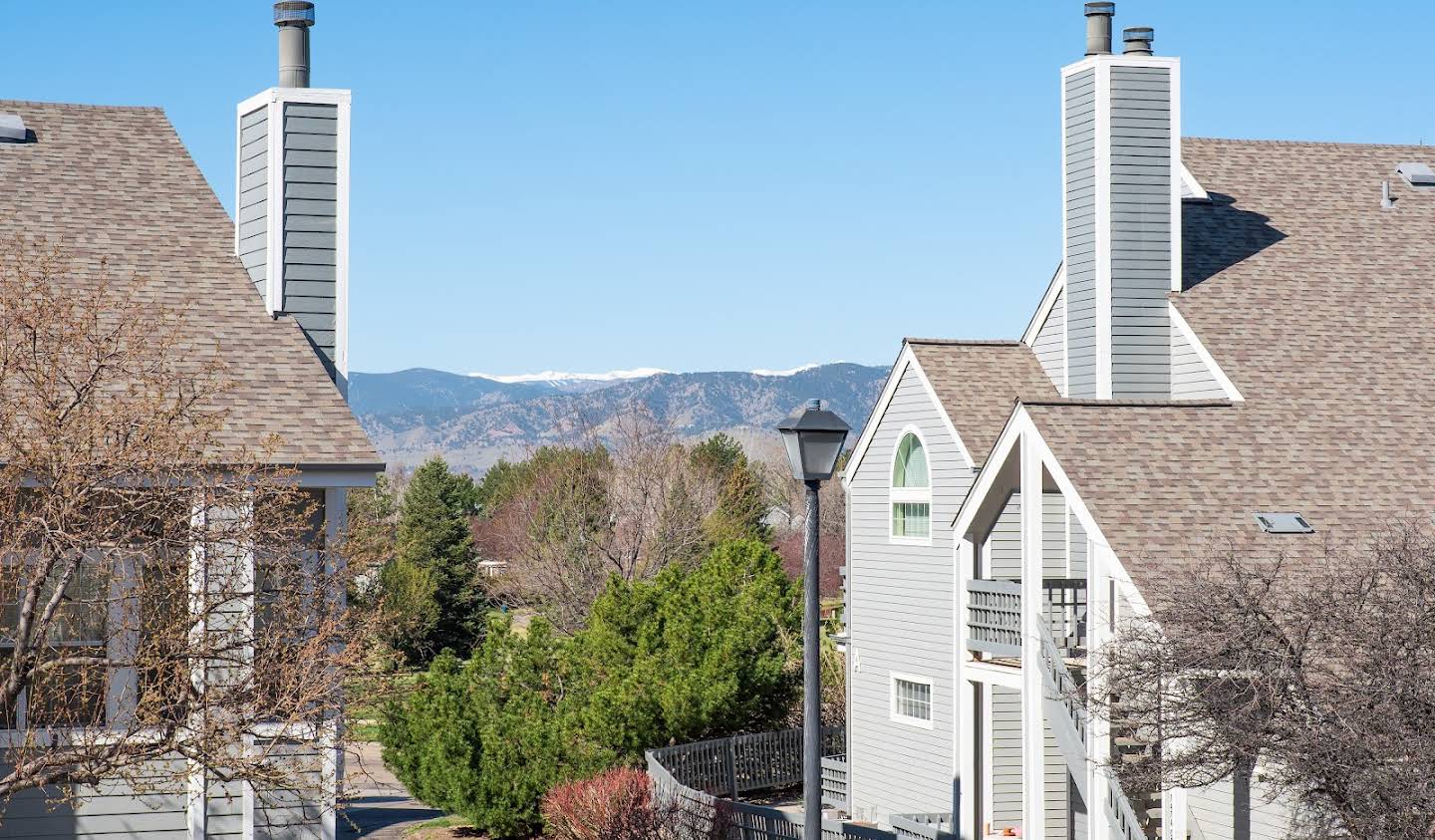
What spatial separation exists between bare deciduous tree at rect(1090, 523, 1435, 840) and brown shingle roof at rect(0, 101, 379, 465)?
7.11m

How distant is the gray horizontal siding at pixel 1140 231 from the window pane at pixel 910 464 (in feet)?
10.2

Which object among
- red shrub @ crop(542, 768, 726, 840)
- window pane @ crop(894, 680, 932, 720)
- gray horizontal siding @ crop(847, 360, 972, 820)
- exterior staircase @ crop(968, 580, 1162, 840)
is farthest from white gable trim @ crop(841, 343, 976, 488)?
red shrub @ crop(542, 768, 726, 840)

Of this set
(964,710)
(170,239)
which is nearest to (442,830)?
(964,710)

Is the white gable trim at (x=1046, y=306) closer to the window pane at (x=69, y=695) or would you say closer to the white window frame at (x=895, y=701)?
the white window frame at (x=895, y=701)

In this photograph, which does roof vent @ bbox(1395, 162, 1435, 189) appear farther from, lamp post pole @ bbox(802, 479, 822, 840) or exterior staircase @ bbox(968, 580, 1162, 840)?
lamp post pole @ bbox(802, 479, 822, 840)

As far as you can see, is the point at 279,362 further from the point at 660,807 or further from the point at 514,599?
the point at 514,599

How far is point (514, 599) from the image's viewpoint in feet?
171

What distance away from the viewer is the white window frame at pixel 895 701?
76.0 feet

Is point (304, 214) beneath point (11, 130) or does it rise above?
beneath

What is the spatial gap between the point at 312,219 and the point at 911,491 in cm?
1050

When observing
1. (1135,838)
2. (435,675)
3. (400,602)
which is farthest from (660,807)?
(400,602)

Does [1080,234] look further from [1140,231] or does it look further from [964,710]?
[964,710]

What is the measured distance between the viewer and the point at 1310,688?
1191 centimetres

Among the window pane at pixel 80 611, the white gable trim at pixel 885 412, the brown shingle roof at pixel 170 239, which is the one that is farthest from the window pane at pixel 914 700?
the window pane at pixel 80 611
